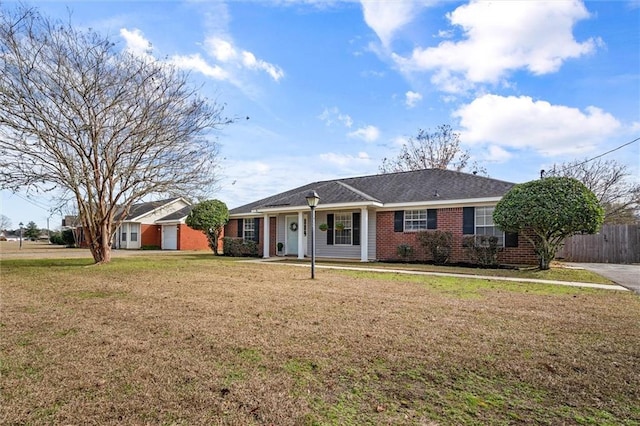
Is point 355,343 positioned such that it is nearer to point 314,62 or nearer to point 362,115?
point 314,62

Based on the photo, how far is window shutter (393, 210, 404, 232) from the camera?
1566cm

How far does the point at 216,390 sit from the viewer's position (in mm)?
2965

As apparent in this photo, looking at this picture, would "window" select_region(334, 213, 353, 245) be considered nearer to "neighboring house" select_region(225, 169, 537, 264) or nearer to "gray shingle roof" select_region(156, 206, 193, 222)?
"neighboring house" select_region(225, 169, 537, 264)

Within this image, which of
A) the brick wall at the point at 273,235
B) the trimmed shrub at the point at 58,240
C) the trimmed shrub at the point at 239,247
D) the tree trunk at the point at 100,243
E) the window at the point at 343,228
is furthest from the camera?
the trimmed shrub at the point at 58,240

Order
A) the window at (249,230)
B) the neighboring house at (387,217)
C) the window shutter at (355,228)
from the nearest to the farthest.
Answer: the neighboring house at (387,217)
the window shutter at (355,228)
the window at (249,230)

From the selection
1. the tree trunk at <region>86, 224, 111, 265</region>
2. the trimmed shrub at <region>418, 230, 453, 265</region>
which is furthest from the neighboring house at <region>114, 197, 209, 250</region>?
the trimmed shrub at <region>418, 230, 453, 265</region>

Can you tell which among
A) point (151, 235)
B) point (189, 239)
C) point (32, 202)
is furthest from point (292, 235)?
point (151, 235)

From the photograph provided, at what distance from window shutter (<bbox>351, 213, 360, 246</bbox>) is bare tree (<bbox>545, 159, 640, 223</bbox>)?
53.2 feet

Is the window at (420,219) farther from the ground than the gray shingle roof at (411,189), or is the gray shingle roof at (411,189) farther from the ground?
the gray shingle roof at (411,189)

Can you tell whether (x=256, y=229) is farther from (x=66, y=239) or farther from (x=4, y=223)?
(x=4, y=223)

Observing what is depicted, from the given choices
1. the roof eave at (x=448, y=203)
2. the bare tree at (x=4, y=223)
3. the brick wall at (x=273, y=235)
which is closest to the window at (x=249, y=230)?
the brick wall at (x=273, y=235)

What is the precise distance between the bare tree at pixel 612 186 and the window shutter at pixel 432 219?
14.3 meters

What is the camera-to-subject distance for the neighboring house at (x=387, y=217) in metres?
14.1

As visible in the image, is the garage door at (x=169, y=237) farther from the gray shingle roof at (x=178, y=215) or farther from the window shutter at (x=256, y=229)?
the window shutter at (x=256, y=229)
